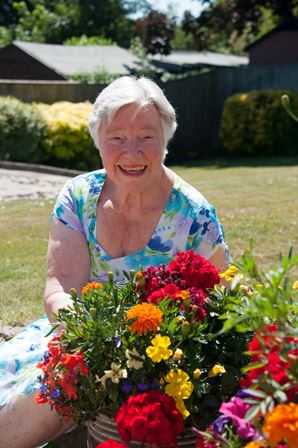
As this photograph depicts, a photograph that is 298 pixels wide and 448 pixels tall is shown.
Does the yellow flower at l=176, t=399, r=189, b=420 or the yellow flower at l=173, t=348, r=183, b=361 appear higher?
the yellow flower at l=173, t=348, r=183, b=361

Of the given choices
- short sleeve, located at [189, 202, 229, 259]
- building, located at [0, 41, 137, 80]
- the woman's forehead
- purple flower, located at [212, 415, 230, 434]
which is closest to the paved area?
short sleeve, located at [189, 202, 229, 259]

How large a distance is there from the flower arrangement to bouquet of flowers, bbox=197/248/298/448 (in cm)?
4

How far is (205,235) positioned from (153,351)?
1141 mm

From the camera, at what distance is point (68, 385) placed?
2131 millimetres

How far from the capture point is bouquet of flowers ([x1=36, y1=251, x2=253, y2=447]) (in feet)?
6.50

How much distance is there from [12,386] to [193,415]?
92cm

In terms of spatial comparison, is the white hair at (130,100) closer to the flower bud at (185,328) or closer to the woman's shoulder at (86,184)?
the woman's shoulder at (86,184)

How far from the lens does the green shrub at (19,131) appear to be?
14523 mm

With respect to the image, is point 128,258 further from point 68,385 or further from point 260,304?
point 260,304

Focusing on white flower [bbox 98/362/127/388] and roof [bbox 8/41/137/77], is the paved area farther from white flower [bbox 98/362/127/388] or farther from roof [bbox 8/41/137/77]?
roof [bbox 8/41/137/77]

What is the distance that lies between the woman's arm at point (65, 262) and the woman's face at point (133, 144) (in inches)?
12.2

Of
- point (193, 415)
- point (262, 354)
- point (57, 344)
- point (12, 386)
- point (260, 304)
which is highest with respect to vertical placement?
point (260, 304)

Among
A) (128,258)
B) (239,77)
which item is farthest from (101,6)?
(128,258)

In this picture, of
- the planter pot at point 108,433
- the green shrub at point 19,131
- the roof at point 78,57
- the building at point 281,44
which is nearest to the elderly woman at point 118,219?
the planter pot at point 108,433
